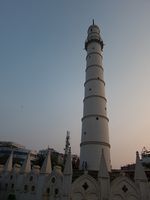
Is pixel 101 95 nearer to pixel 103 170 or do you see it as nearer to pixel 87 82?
pixel 87 82

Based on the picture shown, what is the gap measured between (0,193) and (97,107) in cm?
2090

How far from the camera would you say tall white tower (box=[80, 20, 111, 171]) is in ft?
105

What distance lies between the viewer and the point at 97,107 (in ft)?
113

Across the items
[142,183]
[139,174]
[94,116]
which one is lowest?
[142,183]

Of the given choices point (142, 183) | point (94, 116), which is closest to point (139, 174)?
point (142, 183)

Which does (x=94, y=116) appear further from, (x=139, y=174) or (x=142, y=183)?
(x=142, y=183)

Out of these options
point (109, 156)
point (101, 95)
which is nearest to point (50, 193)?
point (109, 156)

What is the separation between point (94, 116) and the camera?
33.9m

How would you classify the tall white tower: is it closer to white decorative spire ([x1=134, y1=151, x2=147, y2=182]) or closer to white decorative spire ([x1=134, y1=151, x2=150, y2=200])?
white decorative spire ([x1=134, y1=151, x2=147, y2=182])

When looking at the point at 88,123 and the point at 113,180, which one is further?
the point at 88,123

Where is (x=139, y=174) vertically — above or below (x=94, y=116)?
below

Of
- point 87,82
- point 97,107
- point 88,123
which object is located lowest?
point 88,123

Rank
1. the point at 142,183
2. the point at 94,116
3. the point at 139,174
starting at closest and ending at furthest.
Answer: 1. the point at 142,183
2. the point at 139,174
3. the point at 94,116

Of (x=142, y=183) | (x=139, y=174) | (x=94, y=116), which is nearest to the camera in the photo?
(x=142, y=183)
